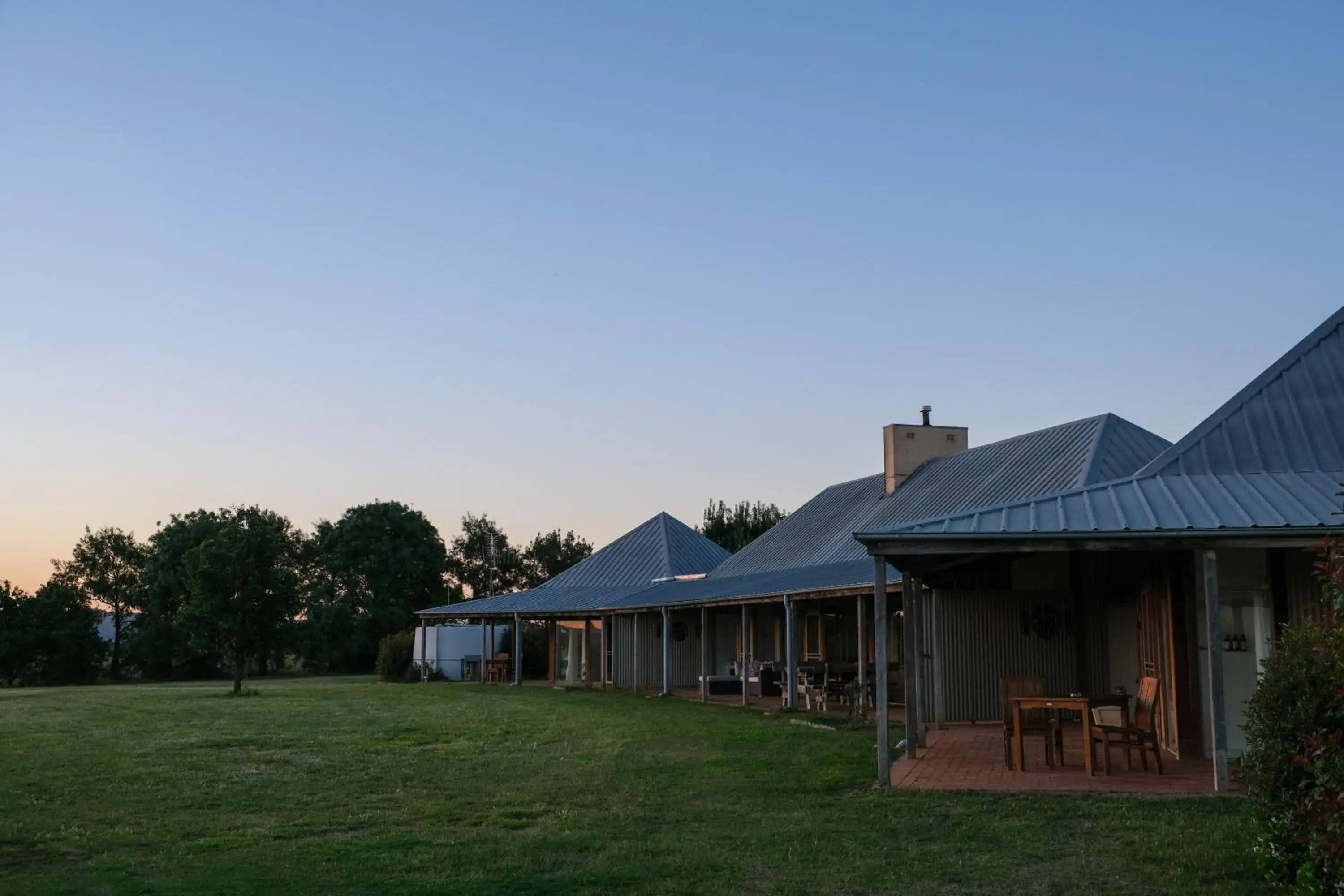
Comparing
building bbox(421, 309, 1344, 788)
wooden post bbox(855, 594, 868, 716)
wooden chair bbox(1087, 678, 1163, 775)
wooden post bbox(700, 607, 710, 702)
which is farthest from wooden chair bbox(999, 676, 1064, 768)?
wooden post bbox(700, 607, 710, 702)

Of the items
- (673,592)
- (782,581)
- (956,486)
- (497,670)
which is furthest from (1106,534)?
(497,670)

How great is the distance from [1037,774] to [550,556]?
193 ft

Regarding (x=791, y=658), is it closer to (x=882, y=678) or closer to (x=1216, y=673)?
(x=882, y=678)

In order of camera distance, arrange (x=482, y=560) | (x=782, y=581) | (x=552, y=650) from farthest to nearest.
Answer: (x=482, y=560) → (x=552, y=650) → (x=782, y=581)

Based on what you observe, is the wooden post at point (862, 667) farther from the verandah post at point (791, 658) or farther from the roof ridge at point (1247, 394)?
the roof ridge at point (1247, 394)

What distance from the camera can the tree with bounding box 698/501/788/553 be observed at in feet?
186

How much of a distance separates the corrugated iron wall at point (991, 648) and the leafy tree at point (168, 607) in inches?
1696

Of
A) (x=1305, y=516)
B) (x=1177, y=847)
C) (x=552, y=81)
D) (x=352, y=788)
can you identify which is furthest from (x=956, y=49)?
(x=352, y=788)

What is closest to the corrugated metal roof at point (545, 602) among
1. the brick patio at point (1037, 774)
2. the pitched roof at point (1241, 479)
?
the brick patio at point (1037, 774)

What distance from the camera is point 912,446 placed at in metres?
26.9

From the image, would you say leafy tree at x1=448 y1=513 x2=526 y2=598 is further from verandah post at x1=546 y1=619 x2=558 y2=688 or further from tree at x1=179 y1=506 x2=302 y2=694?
tree at x1=179 y1=506 x2=302 y2=694

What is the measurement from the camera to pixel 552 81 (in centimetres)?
1425

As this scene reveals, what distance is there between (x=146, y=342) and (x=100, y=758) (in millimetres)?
6065

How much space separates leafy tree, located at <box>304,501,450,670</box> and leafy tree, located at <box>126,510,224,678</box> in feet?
17.5
